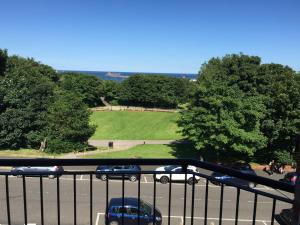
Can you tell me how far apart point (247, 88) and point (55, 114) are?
675 inches

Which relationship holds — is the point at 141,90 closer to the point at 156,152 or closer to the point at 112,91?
the point at 112,91

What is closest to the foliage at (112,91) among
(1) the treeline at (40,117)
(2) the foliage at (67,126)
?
(1) the treeline at (40,117)

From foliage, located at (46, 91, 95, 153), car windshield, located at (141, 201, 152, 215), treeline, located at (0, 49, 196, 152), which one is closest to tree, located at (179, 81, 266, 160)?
treeline, located at (0, 49, 196, 152)

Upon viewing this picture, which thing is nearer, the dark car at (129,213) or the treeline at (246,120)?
the dark car at (129,213)

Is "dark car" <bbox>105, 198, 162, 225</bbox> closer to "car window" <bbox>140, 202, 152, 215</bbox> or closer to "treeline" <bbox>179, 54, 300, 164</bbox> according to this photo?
"car window" <bbox>140, 202, 152, 215</bbox>

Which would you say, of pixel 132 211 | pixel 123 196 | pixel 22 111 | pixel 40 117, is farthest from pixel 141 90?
pixel 123 196

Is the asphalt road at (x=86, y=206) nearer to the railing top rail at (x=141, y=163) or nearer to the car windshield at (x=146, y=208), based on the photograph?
the car windshield at (x=146, y=208)

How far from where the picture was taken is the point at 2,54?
145 feet

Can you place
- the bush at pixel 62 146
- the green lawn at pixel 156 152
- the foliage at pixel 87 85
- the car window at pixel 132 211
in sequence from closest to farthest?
the car window at pixel 132 211, the green lawn at pixel 156 152, the bush at pixel 62 146, the foliage at pixel 87 85

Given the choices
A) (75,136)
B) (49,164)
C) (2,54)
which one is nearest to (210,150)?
(75,136)

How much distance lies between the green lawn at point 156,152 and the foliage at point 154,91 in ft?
110

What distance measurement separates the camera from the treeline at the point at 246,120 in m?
27.3

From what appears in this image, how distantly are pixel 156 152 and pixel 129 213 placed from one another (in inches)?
1168

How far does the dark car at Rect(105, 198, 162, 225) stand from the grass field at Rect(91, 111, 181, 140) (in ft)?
110
